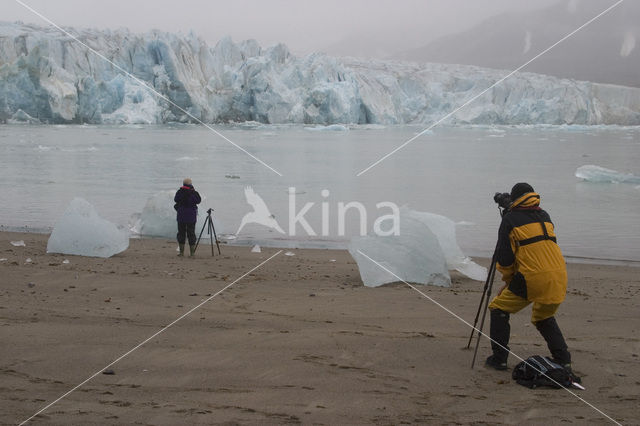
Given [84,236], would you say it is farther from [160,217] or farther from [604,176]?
[604,176]

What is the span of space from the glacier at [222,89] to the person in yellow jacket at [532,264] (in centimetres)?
4843

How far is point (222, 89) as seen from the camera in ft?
206

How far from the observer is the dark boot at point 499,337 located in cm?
433

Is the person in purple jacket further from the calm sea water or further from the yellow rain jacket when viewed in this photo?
the yellow rain jacket

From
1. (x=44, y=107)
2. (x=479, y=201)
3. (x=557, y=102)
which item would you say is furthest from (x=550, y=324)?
(x=557, y=102)

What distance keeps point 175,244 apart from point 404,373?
6724mm

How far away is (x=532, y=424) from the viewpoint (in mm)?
3443

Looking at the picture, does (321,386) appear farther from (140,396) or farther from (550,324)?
(550,324)

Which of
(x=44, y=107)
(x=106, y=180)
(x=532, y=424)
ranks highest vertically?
(x=44, y=107)

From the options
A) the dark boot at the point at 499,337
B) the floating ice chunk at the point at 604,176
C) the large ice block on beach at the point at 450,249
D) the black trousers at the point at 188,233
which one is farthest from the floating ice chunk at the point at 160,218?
the floating ice chunk at the point at 604,176

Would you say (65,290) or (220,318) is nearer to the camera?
(220,318)

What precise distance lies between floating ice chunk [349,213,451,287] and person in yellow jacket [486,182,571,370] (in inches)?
122

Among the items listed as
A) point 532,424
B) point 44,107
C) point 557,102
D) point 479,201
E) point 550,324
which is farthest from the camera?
point 557,102

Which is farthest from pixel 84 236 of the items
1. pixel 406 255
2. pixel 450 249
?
pixel 450 249
